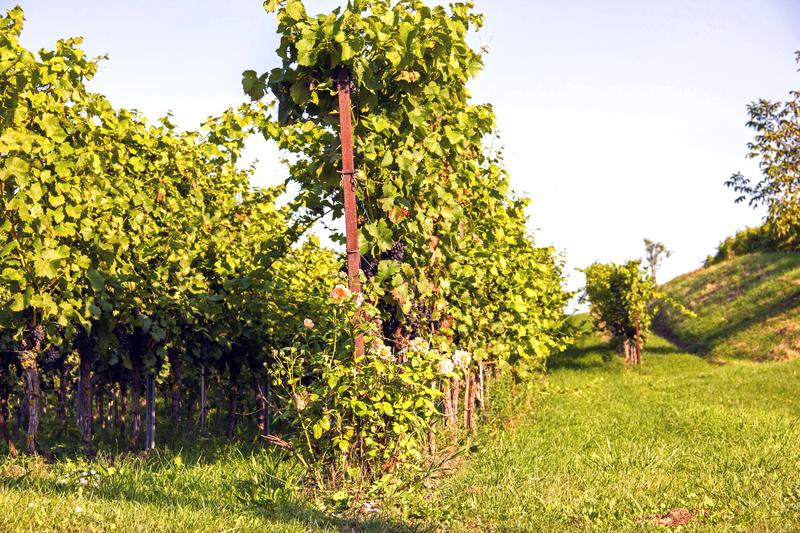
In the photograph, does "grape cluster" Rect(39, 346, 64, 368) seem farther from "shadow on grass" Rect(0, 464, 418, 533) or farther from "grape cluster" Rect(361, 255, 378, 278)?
"grape cluster" Rect(361, 255, 378, 278)

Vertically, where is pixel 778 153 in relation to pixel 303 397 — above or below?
above

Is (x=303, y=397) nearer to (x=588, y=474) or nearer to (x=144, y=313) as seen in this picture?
(x=588, y=474)

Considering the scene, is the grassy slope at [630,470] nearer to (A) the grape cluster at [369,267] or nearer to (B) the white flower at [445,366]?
(B) the white flower at [445,366]

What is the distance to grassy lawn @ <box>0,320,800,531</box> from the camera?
208 inches

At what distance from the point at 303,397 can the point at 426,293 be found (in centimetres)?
169

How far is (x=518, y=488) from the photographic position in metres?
6.97

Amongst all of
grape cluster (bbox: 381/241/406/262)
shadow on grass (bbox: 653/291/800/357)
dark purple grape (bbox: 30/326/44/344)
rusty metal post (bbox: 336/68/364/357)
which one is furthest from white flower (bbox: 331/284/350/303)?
shadow on grass (bbox: 653/291/800/357)

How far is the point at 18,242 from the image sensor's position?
7680mm

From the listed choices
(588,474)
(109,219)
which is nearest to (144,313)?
(109,219)

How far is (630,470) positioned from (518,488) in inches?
55.2

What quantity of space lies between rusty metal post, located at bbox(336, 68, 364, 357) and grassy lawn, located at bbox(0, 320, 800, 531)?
6.12ft

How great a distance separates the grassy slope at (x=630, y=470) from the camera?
6090 millimetres

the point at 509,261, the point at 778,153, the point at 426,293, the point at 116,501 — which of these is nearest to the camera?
the point at 116,501

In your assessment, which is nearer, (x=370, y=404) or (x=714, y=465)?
(x=370, y=404)
